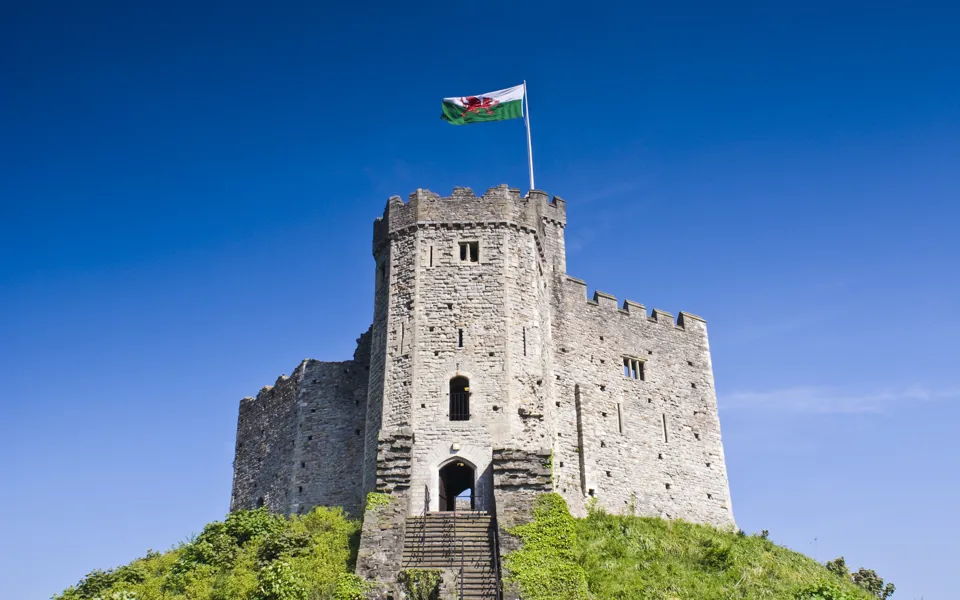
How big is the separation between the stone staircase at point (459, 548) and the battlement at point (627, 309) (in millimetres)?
12077

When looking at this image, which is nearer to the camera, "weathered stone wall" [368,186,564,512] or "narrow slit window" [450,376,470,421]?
"weathered stone wall" [368,186,564,512]

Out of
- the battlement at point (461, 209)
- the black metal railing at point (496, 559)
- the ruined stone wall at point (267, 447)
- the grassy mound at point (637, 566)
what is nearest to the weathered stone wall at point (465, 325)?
the battlement at point (461, 209)

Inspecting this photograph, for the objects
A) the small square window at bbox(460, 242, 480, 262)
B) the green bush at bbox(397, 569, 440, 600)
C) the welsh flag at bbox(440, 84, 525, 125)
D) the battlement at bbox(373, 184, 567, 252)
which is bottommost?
the green bush at bbox(397, 569, 440, 600)

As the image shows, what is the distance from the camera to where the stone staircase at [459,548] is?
23.3 meters

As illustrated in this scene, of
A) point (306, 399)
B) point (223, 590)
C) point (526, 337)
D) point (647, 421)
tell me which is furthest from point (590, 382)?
point (223, 590)

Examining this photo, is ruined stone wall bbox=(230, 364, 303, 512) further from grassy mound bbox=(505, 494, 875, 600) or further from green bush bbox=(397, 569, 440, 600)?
grassy mound bbox=(505, 494, 875, 600)

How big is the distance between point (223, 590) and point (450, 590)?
6.50m

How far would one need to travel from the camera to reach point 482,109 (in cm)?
3378

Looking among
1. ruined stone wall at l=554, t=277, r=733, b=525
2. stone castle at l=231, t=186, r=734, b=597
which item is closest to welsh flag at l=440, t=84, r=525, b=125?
stone castle at l=231, t=186, r=734, b=597

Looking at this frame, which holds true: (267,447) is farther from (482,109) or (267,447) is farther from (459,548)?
(482,109)

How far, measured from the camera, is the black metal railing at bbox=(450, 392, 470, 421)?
2806cm

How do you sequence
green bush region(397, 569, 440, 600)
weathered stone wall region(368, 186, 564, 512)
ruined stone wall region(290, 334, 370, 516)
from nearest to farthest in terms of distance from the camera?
1. green bush region(397, 569, 440, 600)
2. weathered stone wall region(368, 186, 564, 512)
3. ruined stone wall region(290, 334, 370, 516)

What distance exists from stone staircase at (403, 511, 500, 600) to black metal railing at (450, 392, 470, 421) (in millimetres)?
3156

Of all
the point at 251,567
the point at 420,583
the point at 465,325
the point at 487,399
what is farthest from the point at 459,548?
the point at 465,325
